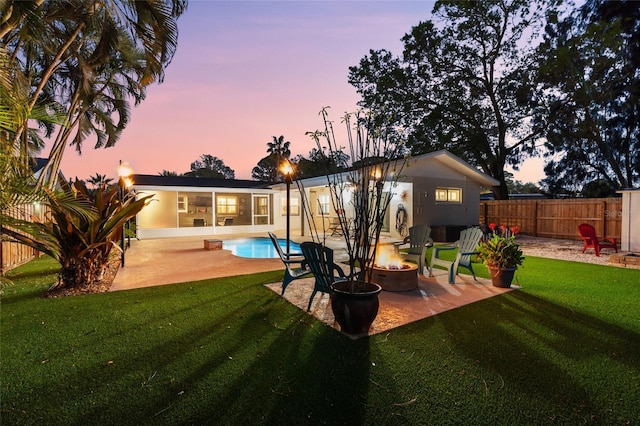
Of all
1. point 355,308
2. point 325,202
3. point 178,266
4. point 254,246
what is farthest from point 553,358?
point 325,202

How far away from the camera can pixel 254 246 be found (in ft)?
41.1

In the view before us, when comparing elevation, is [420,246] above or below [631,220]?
below

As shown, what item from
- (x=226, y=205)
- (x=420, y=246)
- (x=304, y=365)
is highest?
(x=226, y=205)

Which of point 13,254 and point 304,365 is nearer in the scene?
point 304,365

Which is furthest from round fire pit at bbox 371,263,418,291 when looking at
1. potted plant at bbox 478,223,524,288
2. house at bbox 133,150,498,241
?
house at bbox 133,150,498,241

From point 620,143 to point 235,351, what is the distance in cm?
2576

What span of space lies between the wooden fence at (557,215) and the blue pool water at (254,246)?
10293 millimetres

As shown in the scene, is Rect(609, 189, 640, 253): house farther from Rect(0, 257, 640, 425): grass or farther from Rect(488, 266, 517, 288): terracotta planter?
Rect(488, 266, 517, 288): terracotta planter

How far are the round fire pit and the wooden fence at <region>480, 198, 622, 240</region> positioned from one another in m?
10.9

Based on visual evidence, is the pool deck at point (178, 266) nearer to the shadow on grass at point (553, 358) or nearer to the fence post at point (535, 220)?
the shadow on grass at point (553, 358)

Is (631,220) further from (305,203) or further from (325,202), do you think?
(325,202)

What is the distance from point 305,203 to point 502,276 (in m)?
8.07

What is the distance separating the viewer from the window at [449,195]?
1361cm

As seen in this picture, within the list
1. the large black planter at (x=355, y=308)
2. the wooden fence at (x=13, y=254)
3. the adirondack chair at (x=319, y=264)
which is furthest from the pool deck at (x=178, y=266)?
the large black planter at (x=355, y=308)
